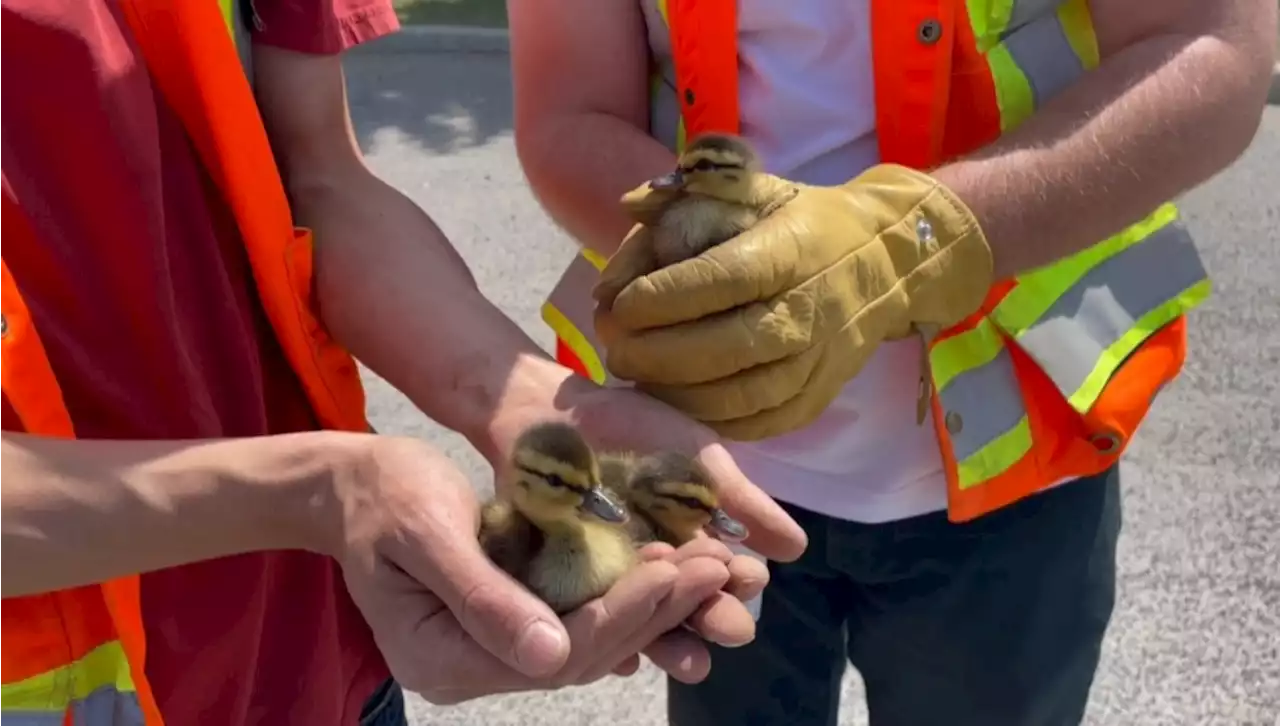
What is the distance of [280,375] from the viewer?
1.51 metres

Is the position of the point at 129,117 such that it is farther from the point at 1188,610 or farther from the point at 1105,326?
the point at 1188,610

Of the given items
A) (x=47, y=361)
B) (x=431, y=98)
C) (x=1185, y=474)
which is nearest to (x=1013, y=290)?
(x=47, y=361)

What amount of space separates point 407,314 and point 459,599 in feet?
1.44

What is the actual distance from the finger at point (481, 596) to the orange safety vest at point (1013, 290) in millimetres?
596

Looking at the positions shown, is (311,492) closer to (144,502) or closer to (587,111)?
(144,502)

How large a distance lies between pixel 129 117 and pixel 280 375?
1.24 feet

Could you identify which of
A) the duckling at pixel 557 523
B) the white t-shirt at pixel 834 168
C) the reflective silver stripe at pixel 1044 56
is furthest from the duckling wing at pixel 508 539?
the reflective silver stripe at pixel 1044 56

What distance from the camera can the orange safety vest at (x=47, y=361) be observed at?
1.17 m

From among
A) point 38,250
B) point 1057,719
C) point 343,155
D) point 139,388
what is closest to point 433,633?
point 139,388

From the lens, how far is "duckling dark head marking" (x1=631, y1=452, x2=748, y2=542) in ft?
4.35

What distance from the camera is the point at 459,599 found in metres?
1.15

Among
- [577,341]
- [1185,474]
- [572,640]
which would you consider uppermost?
[572,640]

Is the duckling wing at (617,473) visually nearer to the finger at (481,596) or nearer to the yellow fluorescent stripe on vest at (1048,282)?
the finger at (481,596)

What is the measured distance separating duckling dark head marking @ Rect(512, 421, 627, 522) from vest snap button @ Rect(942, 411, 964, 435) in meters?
0.58
